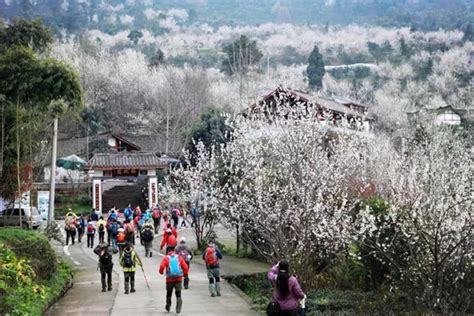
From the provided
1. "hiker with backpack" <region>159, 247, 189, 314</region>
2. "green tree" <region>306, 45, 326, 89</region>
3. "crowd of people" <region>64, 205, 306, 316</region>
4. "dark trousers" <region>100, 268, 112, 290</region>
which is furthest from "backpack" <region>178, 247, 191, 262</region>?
"green tree" <region>306, 45, 326, 89</region>

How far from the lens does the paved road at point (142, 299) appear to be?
1466 centimetres

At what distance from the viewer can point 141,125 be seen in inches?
2532

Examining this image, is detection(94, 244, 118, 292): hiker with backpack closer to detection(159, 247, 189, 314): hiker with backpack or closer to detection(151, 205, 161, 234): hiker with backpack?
detection(159, 247, 189, 314): hiker with backpack

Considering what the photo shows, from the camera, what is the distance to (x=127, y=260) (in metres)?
16.4

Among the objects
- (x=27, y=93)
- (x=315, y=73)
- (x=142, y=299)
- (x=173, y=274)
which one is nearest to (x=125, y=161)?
(x=27, y=93)

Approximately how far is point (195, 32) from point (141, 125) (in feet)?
428

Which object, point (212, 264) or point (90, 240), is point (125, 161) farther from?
point (212, 264)

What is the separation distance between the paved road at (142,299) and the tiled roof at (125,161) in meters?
23.4

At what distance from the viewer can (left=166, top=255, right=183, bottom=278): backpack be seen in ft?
45.9

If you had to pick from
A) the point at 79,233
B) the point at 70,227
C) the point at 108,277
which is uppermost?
the point at 108,277

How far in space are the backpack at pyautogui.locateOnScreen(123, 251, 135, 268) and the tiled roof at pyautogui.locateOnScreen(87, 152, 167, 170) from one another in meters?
27.7

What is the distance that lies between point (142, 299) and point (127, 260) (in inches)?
40.6

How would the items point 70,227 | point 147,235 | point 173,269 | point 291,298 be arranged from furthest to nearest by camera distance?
point 70,227
point 147,235
point 173,269
point 291,298

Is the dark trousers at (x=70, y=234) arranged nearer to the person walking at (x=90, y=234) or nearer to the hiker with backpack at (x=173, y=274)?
the person walking at (x=90, y=234)
